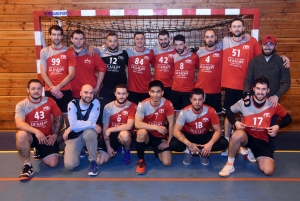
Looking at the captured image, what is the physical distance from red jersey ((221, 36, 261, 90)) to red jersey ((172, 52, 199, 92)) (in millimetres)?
630

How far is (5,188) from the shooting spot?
403 centimetres

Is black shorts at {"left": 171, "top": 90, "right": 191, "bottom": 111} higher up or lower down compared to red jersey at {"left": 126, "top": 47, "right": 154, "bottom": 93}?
lower down

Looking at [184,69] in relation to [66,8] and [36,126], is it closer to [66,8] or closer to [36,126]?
[36,126]

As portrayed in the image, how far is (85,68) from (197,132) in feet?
7.68

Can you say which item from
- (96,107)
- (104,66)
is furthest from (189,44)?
(96,107)

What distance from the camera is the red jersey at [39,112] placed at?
4.70 metres

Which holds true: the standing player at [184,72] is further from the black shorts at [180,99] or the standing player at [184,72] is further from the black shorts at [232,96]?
the black shorts at [232,96]

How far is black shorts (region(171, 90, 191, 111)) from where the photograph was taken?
545 cm

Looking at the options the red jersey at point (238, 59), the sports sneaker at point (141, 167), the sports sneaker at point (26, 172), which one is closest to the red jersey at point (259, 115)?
the red jersey at point (238, 59)

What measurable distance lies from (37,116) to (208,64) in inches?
123

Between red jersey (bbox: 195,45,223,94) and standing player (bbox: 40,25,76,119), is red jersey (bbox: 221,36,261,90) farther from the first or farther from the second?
standing player (bbox: 40,25,76,119)

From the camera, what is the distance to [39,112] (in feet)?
15.6

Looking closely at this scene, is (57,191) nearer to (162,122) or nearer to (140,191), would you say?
(140,191)

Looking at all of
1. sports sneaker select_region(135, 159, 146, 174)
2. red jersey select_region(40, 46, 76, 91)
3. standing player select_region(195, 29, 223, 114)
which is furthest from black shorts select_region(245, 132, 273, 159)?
red jersey select_region(40, 46, 76, 91)
